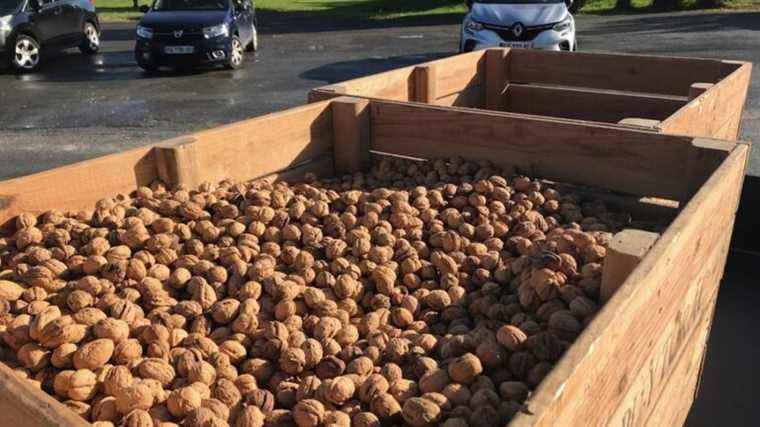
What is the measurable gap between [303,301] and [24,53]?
43.7ft

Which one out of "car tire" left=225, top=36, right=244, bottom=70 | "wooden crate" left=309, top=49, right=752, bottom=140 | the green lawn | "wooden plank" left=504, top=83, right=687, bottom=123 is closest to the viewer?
"wooden crate" left=309, top=49, right=752, bottom=140

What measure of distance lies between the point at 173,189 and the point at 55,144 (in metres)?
5.62

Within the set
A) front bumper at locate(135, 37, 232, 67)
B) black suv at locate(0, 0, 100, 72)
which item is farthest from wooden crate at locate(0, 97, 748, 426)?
black suv at locate(0, 0, 100, 72)

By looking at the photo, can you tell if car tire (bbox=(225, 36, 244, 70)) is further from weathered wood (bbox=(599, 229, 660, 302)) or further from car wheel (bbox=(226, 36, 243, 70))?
weathered wood (bbox=(599, 229, 660, 302))

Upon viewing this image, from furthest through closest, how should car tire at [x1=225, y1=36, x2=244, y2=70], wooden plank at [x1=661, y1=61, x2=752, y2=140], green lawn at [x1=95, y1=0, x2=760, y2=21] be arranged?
green lawn at [x1=95, y1=0, x2=760, y2=21] → car tire at [x1=225, y1=36, x2=244, y2=70] → wooden plank at [x1=661, y1=61, x2=752, y2=140]

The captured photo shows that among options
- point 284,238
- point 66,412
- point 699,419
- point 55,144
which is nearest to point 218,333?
point 284,238

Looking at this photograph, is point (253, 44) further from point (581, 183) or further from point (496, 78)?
point (581, 183)

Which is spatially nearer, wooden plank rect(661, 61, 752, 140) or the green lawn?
wooden plank rect(661, 61, 752, 140)

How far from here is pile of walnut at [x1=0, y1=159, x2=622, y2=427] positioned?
6.77 feet

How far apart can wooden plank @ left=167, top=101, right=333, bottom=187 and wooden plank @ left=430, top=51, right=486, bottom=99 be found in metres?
1.40

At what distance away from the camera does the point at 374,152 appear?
13.6 feet

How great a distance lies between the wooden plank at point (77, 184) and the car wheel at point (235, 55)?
10.4 m

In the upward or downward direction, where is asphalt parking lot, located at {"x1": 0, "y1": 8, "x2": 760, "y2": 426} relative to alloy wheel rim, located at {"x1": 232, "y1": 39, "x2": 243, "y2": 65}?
downward

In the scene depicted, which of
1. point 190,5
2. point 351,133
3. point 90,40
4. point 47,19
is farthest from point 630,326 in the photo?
point 90,40
